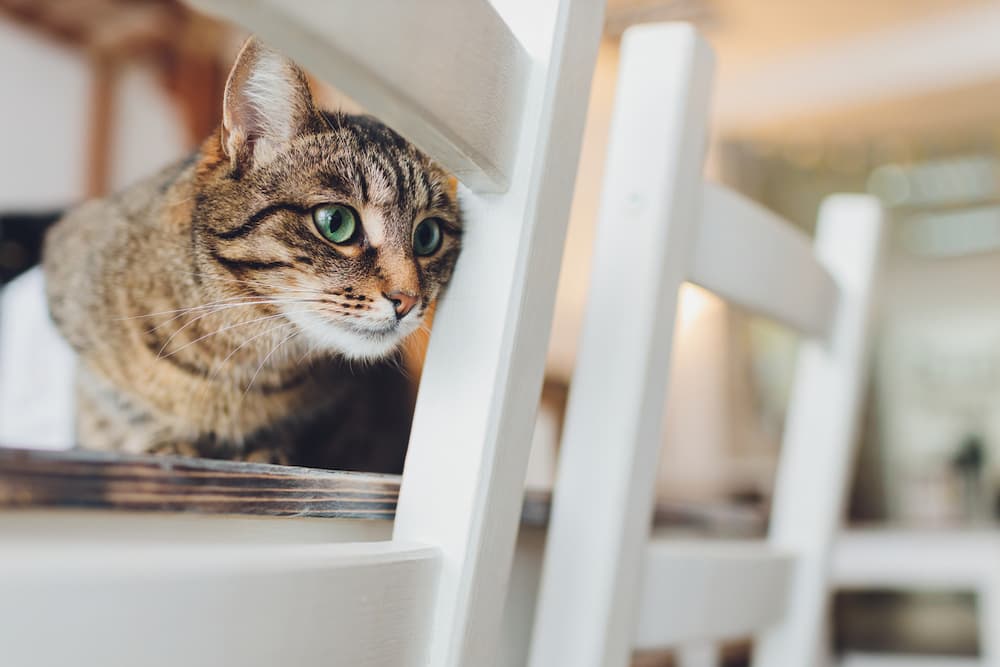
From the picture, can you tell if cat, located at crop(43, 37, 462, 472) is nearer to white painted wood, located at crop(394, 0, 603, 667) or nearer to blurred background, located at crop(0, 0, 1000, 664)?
white painted wood, located at crop(394, 0, 603, 667)

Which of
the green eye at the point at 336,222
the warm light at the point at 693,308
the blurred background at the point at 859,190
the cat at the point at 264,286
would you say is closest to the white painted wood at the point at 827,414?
the cat at the point at 264,286

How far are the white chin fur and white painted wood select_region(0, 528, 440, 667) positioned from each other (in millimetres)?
124

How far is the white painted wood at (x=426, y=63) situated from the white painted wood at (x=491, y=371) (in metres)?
0.01

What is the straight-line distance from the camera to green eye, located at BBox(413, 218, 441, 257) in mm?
408

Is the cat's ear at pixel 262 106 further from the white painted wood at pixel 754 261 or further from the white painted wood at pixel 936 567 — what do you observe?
the white painted wood at pixel 936 567

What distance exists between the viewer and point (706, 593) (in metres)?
0.54

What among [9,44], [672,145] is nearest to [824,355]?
[672,145]

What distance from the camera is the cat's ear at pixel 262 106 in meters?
0.39

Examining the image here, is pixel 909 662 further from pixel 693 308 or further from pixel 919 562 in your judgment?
pixel 693 308

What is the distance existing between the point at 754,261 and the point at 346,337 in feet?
0.87

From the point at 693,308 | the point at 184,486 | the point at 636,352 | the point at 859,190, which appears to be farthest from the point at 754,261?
the point at 859,190

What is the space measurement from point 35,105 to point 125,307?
1808mm

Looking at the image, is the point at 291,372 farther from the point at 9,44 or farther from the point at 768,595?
the point at 9,44

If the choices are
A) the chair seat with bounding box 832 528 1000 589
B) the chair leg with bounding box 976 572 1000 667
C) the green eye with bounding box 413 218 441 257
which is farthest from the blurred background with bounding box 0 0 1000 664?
the green eye with bounding box 413 218 441 257
